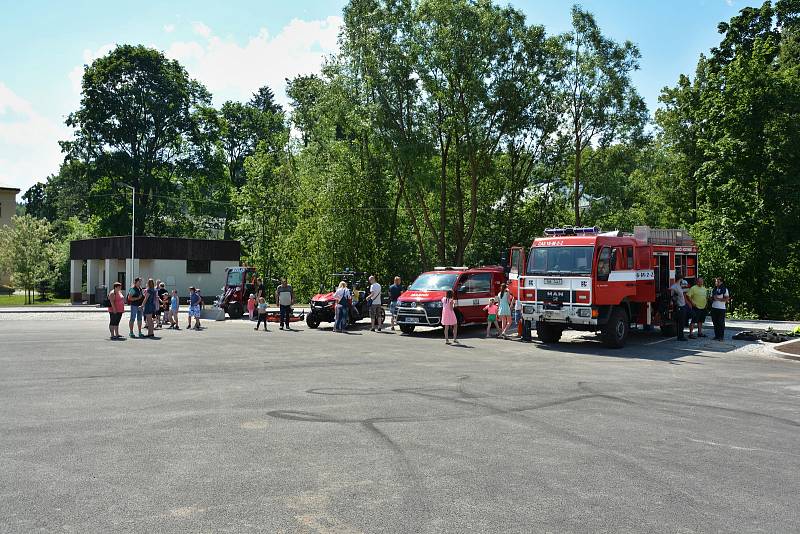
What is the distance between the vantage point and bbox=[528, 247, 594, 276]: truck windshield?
18641mm

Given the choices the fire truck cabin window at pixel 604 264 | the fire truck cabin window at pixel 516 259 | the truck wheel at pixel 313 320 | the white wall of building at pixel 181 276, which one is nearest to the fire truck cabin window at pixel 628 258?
the fire truck cabin window at pixel 604 264

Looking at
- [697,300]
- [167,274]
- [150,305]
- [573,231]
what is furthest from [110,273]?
[697,300]

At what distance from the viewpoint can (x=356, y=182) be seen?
41688 millimetres

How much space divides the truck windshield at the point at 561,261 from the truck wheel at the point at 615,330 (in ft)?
4.95

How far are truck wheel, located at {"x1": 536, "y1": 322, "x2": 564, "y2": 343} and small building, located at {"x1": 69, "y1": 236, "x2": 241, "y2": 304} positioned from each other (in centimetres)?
3545

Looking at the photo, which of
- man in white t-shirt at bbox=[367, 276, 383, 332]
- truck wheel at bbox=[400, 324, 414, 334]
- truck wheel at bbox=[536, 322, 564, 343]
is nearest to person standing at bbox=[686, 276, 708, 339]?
truck wheel at bbox=[536, 322, 564, 343]

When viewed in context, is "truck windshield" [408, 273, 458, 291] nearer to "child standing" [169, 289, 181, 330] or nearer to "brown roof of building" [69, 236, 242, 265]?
"child standing" [169, 289, 181, 330]

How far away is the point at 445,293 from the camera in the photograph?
22.8 meters

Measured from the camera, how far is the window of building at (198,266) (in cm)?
5162

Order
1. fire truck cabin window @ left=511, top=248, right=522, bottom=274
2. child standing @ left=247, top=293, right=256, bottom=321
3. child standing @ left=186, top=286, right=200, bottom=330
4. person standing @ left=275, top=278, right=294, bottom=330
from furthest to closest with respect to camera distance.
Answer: child standing @ left=247, top=293, right=256, bottom=321
child standing @ left=186, top=286, right=200, bottom=330
person standing @ left=275, top=278, right=294, bottom=330
fire truck cabin window @ left=511, top=248, right=522, bottom=274

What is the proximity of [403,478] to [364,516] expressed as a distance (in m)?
1.03

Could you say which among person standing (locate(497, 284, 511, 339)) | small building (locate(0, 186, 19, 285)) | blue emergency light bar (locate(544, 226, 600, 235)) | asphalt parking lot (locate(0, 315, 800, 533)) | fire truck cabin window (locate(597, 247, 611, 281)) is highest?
small building (locate(0, 186, 19, 285))

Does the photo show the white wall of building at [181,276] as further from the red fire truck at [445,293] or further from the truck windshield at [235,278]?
the red fire truck at [445,293]

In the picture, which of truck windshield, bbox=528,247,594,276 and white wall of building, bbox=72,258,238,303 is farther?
white wall of building, bbox=72,258,238,303
